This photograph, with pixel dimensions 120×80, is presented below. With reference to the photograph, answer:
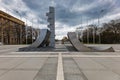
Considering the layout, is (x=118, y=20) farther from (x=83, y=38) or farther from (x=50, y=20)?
(x=50, y=20)

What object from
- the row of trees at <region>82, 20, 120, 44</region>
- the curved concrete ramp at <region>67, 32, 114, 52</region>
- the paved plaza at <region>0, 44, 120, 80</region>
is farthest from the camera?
the row of trees at <region>82, 20, 120, 44</region>

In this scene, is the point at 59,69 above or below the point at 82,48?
below

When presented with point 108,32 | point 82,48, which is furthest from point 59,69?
point 108,32

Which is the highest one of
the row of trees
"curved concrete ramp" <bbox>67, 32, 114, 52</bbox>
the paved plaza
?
the row of trees

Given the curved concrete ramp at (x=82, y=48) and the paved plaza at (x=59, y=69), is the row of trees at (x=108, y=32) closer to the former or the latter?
the curved concrete ramp at (x=82, y=48)

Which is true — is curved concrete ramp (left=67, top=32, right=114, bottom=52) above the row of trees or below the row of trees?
below

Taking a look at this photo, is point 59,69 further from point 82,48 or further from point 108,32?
point 108,32

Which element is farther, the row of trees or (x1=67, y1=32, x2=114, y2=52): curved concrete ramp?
the row of trees

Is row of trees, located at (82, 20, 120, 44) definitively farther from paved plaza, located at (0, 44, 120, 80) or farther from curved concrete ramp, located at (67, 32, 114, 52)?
paved plaza, located at (0, 44, 120, 80)

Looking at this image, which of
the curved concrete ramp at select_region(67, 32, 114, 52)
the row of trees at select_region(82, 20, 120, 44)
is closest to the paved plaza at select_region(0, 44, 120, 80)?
the curved concrete ramp at select_region(67, 32, 114, 52)

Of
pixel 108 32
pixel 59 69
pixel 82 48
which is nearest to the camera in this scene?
pixel 59 69

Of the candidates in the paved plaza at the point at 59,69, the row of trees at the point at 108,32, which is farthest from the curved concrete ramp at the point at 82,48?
the row of trees at the point at 108,32

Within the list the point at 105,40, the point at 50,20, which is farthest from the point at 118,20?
the point at 50,20

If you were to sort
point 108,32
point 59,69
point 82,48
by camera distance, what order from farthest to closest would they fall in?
point 108,32 < point 82,48 < point 59,69
